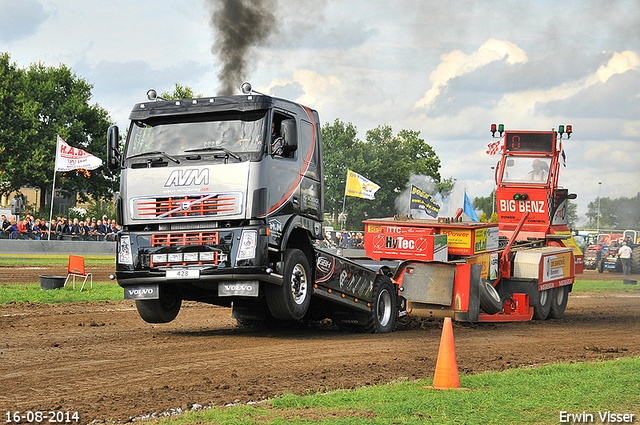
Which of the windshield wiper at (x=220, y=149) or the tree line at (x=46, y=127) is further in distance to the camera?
the tree line at (x=46, y=127)

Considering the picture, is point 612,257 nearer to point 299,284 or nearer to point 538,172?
point 538,172

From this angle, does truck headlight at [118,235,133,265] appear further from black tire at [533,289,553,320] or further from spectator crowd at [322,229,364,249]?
spectator crowd at [322,229,364,249]

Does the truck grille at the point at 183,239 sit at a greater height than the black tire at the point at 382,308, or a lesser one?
greater

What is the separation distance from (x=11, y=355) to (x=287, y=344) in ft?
11.7

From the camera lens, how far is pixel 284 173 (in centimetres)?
965

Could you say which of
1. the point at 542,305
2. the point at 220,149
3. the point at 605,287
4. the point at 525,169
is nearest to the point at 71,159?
the point at 525,169

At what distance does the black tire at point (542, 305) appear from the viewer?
14992 mm

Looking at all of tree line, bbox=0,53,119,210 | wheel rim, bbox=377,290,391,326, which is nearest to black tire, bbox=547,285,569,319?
wheel rim, bbox=377,290,391,326

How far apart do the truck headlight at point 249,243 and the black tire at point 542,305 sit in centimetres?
813

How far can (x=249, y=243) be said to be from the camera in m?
9.13

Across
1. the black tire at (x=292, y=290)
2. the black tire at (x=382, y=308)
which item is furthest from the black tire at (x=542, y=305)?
the black tire at (x=292, y=290)

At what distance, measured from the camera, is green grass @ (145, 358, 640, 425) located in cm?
559

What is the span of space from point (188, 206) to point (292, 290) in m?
1.87

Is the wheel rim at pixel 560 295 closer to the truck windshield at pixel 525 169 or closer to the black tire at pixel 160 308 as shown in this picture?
the truck windshield at pixel 525 169
